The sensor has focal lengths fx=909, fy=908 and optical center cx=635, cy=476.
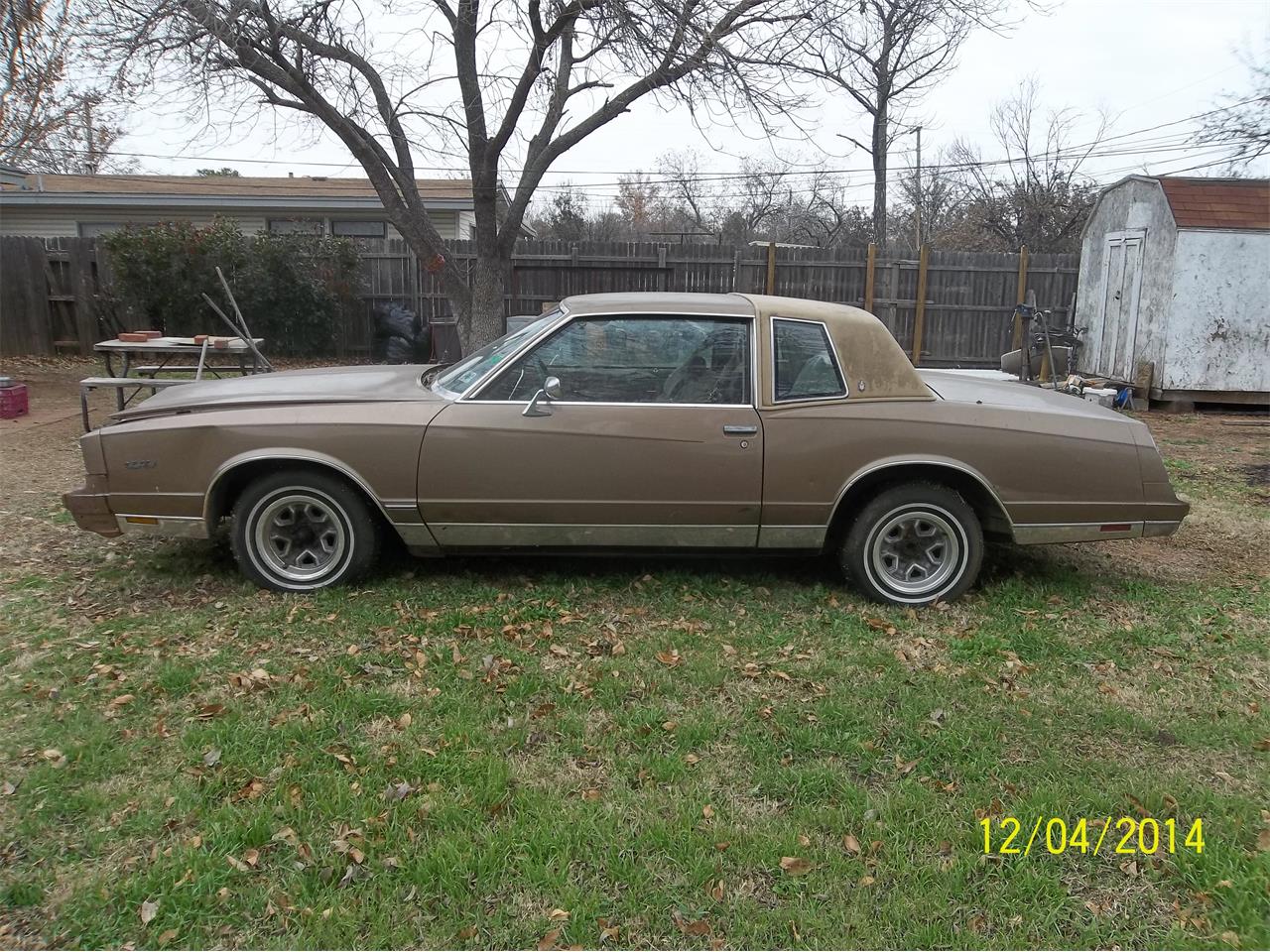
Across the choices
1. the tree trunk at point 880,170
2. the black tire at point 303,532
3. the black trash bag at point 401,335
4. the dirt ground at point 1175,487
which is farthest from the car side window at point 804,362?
the tree trunk at point 880,170

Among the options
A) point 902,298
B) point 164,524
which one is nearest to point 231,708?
point 164,524

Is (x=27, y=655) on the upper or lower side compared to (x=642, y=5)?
lower

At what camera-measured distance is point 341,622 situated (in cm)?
434

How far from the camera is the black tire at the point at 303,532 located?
459 centimetres

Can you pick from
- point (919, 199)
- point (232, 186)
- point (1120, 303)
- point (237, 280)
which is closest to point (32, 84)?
point (237, 280)

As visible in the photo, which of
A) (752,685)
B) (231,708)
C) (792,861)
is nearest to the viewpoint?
(792,861)

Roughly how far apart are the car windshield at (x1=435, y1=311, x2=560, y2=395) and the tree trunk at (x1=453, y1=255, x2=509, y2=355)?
6.91 metres

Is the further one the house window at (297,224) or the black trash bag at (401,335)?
the house window at (297,224)

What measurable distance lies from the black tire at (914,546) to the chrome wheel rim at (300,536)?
8.74ft

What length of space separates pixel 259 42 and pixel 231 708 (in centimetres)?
871

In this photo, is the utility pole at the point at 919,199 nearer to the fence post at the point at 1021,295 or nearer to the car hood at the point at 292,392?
the fence post at the point at 1021,295

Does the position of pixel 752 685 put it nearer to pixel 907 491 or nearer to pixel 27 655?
pixel 907 491
